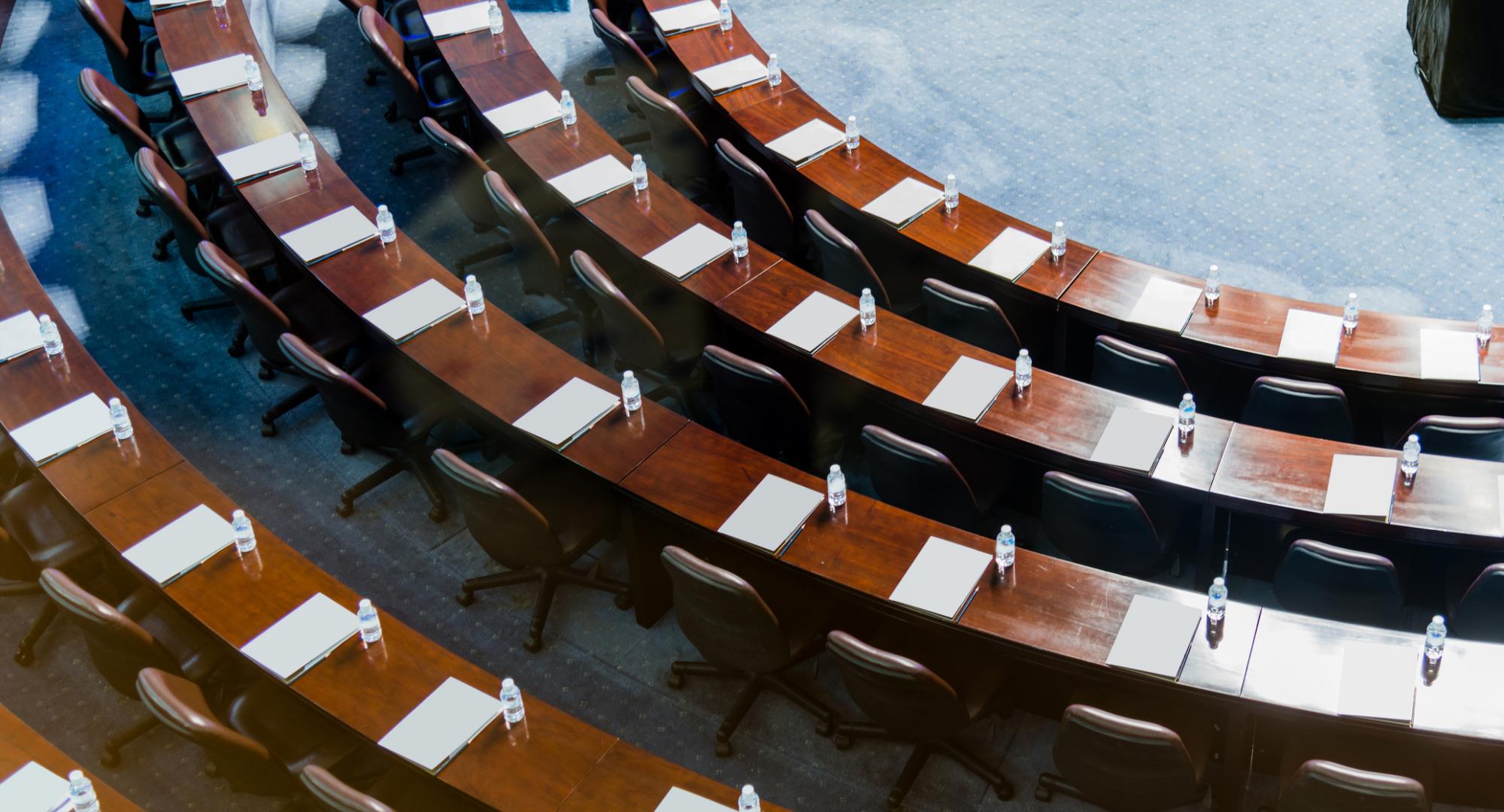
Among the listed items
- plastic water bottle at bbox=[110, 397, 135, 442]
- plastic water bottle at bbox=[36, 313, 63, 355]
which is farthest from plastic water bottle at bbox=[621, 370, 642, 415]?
plastic water bottle at bbox=[36, 313, 63, 355]

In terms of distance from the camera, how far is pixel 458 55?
23.5ft

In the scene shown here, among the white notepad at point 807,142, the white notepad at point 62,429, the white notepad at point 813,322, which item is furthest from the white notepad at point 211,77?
the white notepad at point 813,322

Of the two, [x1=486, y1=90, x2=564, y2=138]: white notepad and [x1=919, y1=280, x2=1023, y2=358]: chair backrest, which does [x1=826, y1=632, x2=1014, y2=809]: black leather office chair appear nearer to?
[x1=919, y1=280, x2=1023, y2=358]: chair backrest

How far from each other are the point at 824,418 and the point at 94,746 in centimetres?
290

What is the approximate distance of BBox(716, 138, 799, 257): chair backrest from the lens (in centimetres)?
641

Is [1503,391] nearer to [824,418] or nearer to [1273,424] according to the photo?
[1273,424]

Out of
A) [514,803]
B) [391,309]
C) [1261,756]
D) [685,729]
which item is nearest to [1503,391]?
[1261,756]

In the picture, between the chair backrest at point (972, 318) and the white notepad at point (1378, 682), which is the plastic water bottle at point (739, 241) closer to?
the chair backrest at point (972, 318)

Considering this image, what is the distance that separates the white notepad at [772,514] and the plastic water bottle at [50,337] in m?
2.68

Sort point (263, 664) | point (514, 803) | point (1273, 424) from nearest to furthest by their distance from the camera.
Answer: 1. point (514, 803)
2. point (263, 664)
3. point (1273, 424)

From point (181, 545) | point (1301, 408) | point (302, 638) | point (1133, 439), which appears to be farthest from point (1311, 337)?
point (181, 545)

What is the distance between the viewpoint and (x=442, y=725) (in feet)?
13.6

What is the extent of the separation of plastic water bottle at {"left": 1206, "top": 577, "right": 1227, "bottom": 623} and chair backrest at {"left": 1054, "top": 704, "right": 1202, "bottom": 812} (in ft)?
1.38

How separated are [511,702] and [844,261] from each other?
270 centimetres
